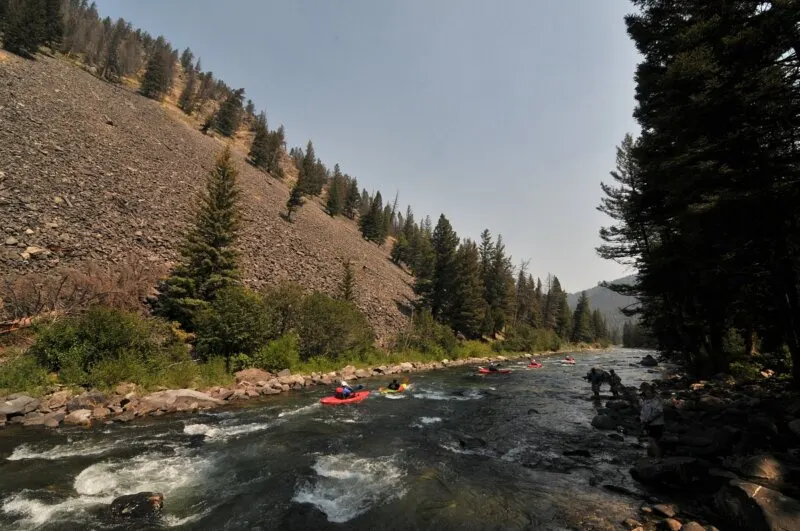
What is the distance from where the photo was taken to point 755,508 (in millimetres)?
6188

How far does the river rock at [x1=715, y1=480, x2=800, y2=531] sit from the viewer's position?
5.79 m

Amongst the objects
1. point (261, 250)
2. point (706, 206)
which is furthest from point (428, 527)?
point (261, 250)

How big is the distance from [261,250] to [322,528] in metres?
37.4

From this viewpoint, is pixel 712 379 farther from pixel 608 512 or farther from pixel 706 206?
pixel 608 512

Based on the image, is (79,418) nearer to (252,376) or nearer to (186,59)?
(252,376)

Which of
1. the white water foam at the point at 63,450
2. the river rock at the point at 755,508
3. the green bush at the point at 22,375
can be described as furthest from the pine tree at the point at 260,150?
the river rock at the point at 755,508

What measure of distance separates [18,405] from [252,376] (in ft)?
33.1

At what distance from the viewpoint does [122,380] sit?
1683 cm

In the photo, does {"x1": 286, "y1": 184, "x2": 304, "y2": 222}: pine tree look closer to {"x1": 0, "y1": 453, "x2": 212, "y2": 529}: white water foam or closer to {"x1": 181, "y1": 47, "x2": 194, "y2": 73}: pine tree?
{"x1": 0, "y1": 453, "x2": 212, "y2": 529}: white water foam

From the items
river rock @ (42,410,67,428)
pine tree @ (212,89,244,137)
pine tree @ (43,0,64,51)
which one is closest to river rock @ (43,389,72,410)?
river rock @ (42,410,67,428)

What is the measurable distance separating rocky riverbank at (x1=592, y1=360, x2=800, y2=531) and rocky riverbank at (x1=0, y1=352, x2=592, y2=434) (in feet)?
54.1

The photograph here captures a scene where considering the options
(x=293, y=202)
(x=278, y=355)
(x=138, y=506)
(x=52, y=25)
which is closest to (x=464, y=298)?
(x=293, y=202)

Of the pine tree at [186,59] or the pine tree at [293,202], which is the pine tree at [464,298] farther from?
the pine tree at [186,59]

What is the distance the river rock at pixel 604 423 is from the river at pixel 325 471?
49 centimetres
